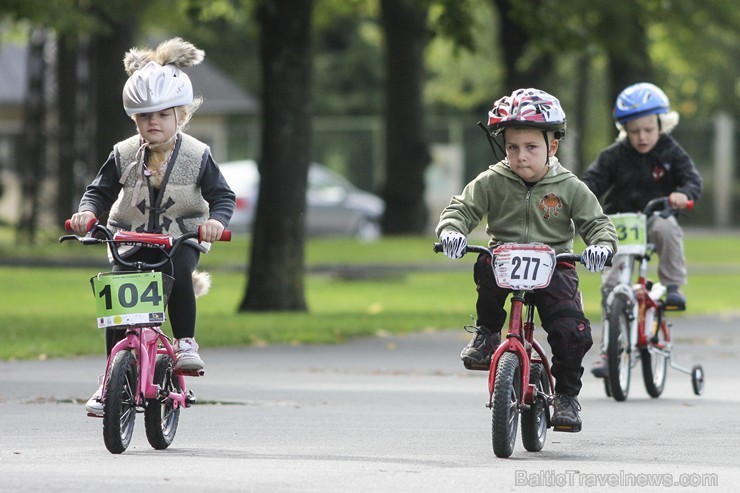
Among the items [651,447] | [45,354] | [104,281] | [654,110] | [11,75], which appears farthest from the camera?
[11,75]

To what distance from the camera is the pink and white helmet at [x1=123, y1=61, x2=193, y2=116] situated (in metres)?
7.94

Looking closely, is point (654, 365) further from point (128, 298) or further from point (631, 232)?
point (128, 298)

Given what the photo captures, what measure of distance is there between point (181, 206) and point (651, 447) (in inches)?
97.9

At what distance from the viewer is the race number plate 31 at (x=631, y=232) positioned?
1095 centimetres

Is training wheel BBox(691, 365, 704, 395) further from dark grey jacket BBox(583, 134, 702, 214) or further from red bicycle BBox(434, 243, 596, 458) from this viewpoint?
red bicycle BBox(434, 243, 596, 458)

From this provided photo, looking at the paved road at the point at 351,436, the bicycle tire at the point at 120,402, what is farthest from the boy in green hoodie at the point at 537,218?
the bicycle tire at the point at 120,402

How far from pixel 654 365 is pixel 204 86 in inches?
1608

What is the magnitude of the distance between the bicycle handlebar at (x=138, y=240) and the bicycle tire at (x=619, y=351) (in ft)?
12.0

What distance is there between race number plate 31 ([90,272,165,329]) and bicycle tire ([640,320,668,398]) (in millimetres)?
4267

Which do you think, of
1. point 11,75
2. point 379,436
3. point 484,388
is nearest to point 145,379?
point 379,436

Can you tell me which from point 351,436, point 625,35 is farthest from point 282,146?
point 351,436

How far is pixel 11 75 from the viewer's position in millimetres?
50312

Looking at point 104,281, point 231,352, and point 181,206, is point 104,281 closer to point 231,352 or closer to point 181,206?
point 181,206

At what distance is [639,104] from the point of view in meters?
11.2
